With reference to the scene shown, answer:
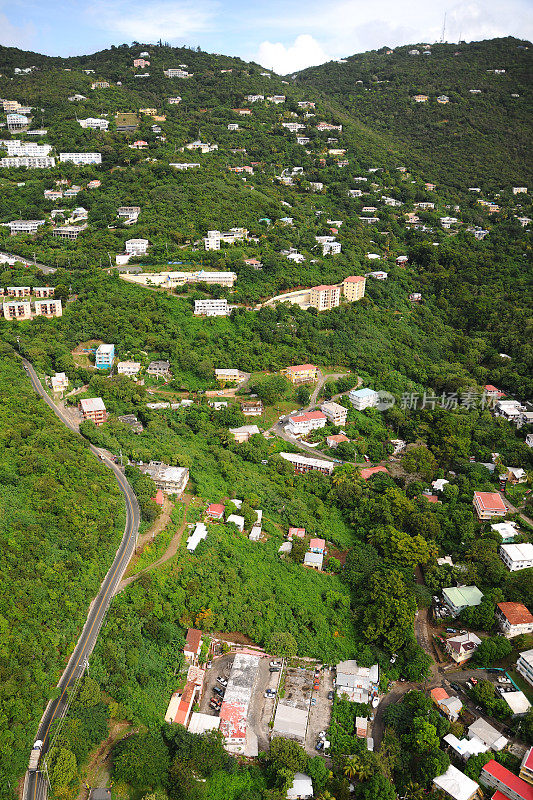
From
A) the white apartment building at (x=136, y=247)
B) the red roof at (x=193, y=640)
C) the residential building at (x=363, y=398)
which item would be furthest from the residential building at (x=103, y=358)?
the red roof at (x=193, y=640)

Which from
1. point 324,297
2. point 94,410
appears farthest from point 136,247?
point 94,410

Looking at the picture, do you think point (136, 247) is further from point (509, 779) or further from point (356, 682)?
point (509, 779)

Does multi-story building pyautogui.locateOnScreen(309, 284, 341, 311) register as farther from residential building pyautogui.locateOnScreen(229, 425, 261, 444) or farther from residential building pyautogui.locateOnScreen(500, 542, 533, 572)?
residential building pyautogui.locateOnScreen(500, 542, 533, 572)

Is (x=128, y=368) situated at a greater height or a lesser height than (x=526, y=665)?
greater

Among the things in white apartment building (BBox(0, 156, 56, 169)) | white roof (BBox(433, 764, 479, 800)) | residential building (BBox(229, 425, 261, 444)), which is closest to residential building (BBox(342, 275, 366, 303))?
residential building (BBox(229, 425, 261, 444))

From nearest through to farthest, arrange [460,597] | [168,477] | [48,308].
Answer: [460,597], [168,477], [48,308]

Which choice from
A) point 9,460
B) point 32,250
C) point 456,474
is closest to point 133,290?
point 32,250

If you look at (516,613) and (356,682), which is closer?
(356,682)

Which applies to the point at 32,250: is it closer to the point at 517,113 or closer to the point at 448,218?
the point at 448,218
